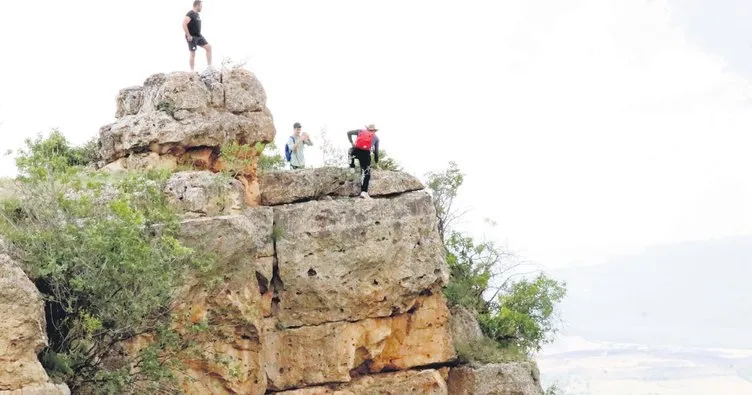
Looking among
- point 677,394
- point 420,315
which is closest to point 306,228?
point 420,315

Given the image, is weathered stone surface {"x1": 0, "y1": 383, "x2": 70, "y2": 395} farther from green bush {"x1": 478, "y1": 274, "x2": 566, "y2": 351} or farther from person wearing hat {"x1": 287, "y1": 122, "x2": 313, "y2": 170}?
green bush {"x1": 478, "y1": 274, "x2": 566, "y2": 351}

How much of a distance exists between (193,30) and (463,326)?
37.8 feet

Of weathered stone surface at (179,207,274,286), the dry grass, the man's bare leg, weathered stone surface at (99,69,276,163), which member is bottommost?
the dry grass

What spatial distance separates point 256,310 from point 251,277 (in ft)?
2.87

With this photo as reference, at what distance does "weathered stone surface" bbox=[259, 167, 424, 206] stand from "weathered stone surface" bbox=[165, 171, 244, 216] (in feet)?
6.96

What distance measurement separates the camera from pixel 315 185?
2683cm

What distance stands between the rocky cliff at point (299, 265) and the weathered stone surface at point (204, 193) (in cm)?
4

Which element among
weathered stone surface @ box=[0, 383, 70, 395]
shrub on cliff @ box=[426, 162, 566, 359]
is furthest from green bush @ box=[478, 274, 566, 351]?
weathered stone surface @ box=[0, 383, 70, 395]

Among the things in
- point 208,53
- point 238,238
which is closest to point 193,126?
point 208,53

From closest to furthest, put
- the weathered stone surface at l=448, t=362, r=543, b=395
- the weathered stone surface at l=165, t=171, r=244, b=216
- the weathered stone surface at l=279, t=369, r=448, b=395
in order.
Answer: the weathered stone surface at l=165, t=171, r=244, b=216 → the weathered stone surface at l=279, t=369, r=448, b=395 → the weathered stone surface at l=448, t=362, r=543, b=395

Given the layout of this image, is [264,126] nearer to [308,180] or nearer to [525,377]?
[308,180]

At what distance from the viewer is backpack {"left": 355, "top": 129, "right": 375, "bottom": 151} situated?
26484 millimetres

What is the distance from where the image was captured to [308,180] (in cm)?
2681

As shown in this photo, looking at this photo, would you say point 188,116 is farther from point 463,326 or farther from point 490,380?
point 490,380
